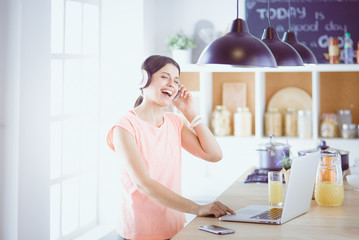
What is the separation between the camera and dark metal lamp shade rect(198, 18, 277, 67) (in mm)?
2057

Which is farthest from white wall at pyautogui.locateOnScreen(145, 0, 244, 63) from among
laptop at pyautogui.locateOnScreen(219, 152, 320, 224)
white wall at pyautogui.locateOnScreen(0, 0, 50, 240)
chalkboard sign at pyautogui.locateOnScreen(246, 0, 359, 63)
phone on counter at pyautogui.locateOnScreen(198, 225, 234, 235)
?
phone on counter at pyautogui.locateOnScreen(198, 225, 234, 235)

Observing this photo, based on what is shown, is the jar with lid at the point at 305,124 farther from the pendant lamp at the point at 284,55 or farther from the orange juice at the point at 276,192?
the orange juice at the point at 276,192


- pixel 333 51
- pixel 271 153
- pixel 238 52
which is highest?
pixel 333 51

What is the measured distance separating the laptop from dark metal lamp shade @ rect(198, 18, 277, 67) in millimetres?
439

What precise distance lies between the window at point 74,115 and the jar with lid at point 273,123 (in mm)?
1416

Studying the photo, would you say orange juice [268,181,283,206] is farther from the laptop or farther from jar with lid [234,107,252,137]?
jar with lid [234,107,252,137]

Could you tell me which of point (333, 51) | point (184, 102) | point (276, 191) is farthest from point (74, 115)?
point (333, 51)

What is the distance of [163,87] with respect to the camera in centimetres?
238

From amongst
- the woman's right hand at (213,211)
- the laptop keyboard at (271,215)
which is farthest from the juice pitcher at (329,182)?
the woman's right hand at (213,211)

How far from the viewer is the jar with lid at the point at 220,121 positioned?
4.21m

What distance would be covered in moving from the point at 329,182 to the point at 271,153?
36.3 inches

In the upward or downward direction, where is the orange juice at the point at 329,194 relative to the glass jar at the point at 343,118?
downward

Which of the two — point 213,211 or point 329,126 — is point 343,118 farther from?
point 213,211

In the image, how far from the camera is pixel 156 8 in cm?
432
